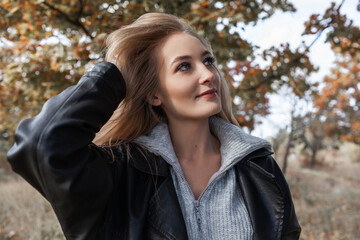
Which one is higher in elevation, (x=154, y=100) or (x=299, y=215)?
(x=154, y=100)

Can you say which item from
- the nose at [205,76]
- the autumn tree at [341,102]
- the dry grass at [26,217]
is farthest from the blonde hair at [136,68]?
the autumn tree at [341,102]

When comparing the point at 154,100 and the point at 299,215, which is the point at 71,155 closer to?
the point at 154,100

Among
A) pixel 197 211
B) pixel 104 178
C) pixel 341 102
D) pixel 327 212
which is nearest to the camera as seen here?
pixel 104 178

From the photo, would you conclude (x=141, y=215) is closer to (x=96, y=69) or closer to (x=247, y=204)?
(x=247, y=204)

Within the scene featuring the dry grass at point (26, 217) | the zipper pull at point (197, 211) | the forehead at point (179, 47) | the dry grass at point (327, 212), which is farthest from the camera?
the dry grass at point (327, 212)

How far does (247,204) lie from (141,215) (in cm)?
63

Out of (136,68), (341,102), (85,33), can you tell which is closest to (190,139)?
(136,68)

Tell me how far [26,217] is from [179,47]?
5324 millimetres

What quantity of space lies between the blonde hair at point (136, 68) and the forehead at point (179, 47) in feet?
0.18

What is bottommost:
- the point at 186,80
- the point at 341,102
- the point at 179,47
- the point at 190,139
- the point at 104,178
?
the point at 341,102

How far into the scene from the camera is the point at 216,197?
191 cm

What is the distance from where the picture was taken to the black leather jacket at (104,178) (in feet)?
4.55

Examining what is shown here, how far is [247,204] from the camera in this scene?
6.16 ft

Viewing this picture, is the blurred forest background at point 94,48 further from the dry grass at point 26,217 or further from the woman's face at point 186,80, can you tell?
the woman's face at point 186,80
